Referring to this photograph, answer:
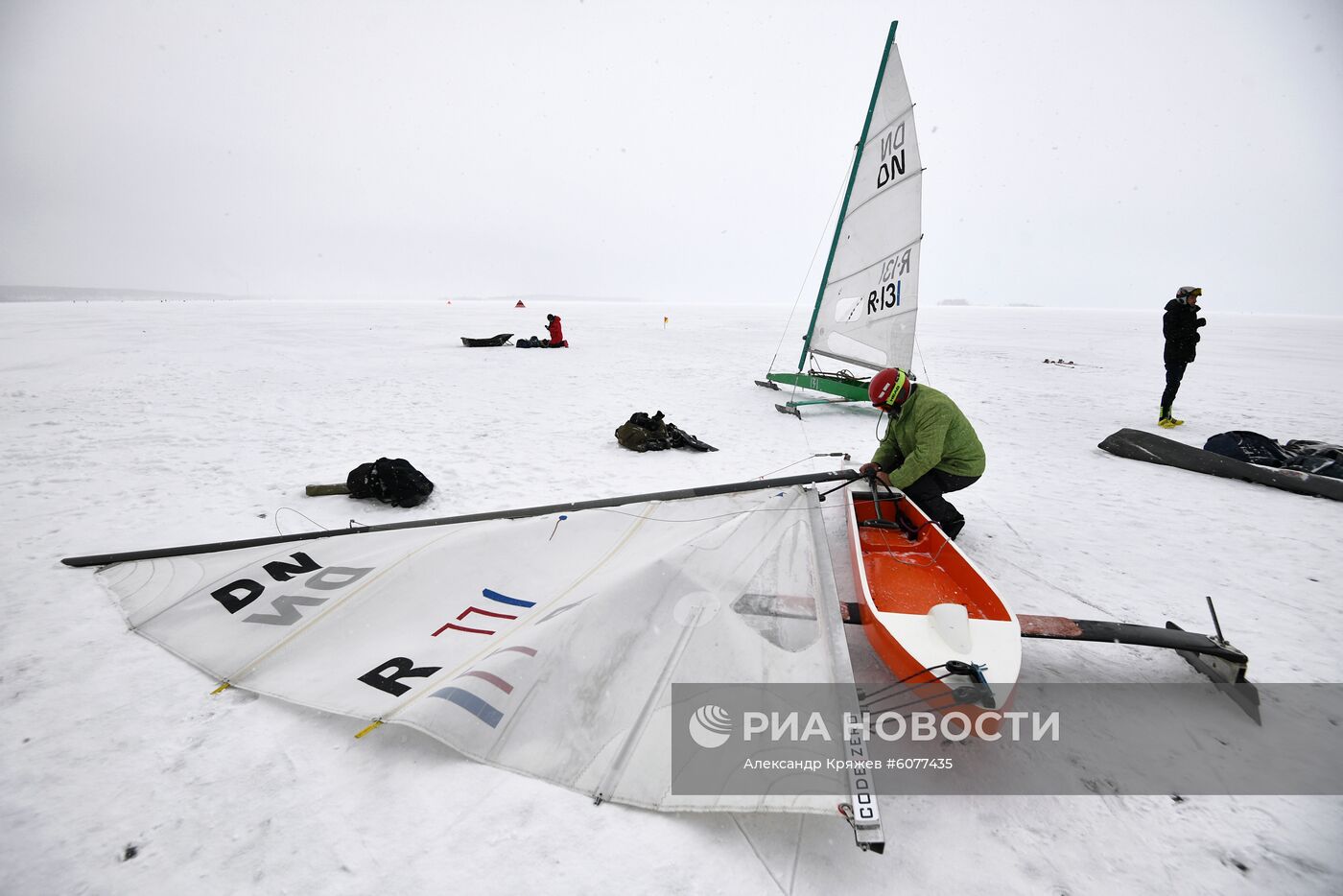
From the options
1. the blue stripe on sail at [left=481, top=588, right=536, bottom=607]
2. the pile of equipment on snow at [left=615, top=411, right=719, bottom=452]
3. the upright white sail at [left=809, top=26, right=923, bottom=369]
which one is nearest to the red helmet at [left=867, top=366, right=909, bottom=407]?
the blue stripe on sail at [left=481, top=588, right=536, bottom=607]

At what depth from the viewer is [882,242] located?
26.3 feet

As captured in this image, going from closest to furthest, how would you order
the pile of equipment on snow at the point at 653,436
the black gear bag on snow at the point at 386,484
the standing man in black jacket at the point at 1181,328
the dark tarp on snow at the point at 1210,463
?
1. the black gear bag on snow at the point at 386,484
2. the dark tarp on snow at the point at 1210,463
3. the pile of equipment on snow at the point at 653,436
4. the standing man in black jacket at the point at 1181,328

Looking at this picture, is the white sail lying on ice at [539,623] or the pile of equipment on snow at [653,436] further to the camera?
the pile of equipment on snow at [653,436]

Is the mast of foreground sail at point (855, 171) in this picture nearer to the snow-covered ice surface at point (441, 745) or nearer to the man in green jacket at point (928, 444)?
the snow-covered ice surface at point (441, 745)

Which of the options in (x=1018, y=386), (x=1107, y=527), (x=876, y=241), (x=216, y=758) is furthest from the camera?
(x=1018, y=386)

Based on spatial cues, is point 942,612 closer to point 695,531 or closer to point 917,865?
point 917,865

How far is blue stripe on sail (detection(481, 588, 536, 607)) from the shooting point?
297cm

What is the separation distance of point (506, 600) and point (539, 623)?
0.44 m

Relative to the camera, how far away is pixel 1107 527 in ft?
16.1

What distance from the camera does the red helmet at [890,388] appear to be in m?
4.20

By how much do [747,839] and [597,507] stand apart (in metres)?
2.17

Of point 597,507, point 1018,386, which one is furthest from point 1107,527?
point 1018,386

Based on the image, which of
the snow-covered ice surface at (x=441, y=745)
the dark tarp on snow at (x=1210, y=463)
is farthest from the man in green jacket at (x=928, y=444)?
the dark tarp on snow at (x=1210, y=463)

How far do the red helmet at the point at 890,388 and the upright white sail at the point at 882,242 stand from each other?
403cm
